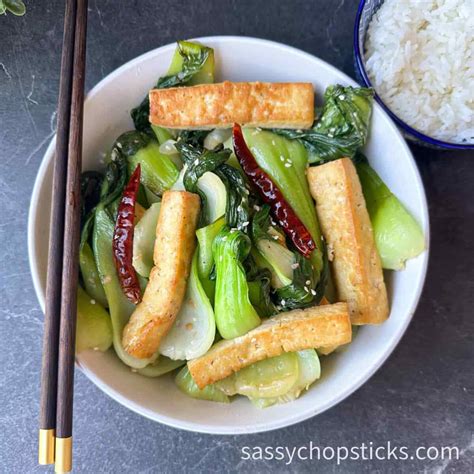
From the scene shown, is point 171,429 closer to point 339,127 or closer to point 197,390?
point 197,390

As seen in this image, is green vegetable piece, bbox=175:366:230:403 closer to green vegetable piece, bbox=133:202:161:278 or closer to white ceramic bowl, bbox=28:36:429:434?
white ceramic bowl, bbox=28:36:429:434

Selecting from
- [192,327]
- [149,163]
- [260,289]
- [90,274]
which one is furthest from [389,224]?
[90,274]

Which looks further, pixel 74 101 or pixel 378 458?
pixel 378 458

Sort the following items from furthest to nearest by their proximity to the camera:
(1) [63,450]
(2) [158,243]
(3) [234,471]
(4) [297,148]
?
(3) [234,471] < (4) [297,148] < (2) [158,243] < (1) [63,450]

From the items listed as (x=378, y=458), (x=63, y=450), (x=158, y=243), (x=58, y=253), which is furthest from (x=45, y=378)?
(x=378, y=458)

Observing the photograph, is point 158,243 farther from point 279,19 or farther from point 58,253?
point 279,19

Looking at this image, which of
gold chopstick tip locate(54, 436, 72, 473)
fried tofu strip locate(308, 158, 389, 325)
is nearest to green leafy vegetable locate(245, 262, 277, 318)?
fried tofu strip locate(308, 158, 389, 325)

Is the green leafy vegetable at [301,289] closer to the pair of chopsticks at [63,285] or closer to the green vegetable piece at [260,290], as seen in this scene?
the green vegetable piece at [260,290]
